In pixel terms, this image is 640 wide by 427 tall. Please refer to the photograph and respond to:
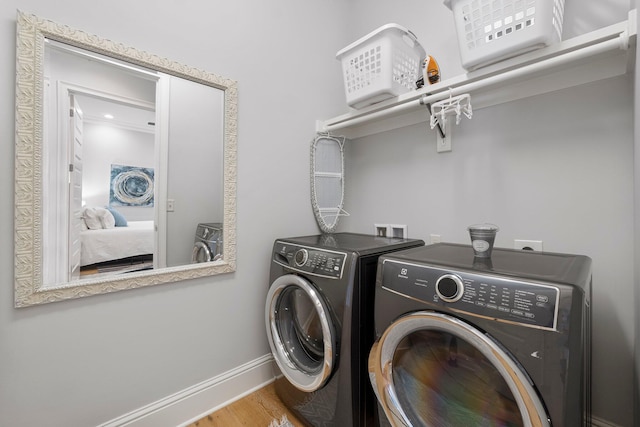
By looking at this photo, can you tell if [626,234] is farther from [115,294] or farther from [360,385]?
[115,294]

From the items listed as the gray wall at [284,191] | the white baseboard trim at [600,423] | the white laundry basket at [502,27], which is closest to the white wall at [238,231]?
the gray wall at [284,191]

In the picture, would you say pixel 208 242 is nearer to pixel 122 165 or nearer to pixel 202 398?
pixel 122 165

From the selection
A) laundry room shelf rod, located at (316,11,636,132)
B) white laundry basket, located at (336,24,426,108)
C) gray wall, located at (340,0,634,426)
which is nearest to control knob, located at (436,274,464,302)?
gray wall, located at (340,0,634,426)

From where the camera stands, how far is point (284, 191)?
1792 mm

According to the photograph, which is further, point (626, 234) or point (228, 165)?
point (228, 165)

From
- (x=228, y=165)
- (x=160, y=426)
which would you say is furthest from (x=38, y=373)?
(x=228, y=165)

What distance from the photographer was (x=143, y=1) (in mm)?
1258

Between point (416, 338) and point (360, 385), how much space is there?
385 mm

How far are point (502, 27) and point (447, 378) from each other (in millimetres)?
1299

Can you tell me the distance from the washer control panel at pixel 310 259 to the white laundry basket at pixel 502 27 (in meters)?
1.02

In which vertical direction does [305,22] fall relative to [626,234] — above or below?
above

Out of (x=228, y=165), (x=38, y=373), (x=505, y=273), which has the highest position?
(x=228, y=165)

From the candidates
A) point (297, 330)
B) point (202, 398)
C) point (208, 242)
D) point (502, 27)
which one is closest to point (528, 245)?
point (502, 27)

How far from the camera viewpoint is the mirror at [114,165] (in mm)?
1022
